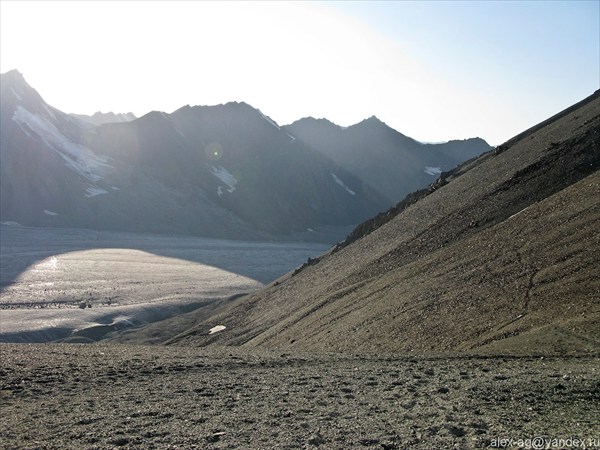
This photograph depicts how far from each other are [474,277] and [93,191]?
148093 millimetres

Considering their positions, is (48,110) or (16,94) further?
(48,110)

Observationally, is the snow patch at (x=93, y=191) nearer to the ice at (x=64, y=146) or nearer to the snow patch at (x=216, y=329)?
the ice at (x=64, y=146)

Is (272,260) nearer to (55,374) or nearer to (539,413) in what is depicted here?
(55,374)

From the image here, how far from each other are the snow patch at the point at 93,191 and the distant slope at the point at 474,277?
397 feet

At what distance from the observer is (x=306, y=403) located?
13094mm

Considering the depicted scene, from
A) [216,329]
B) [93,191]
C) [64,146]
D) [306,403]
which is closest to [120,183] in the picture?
[93,191]

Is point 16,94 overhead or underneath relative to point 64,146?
overhead

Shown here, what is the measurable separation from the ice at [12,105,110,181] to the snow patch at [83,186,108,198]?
4225 millimetres

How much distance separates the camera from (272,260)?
117m

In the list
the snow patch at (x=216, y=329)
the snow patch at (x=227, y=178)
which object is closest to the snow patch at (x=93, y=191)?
the snow patch at (x=227, y=178)

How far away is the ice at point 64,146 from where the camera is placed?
166 meters

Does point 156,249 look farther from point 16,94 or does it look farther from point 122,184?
point 16,94

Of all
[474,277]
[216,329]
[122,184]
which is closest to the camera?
[474,277]

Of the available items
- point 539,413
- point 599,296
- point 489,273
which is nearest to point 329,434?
point 539,413
